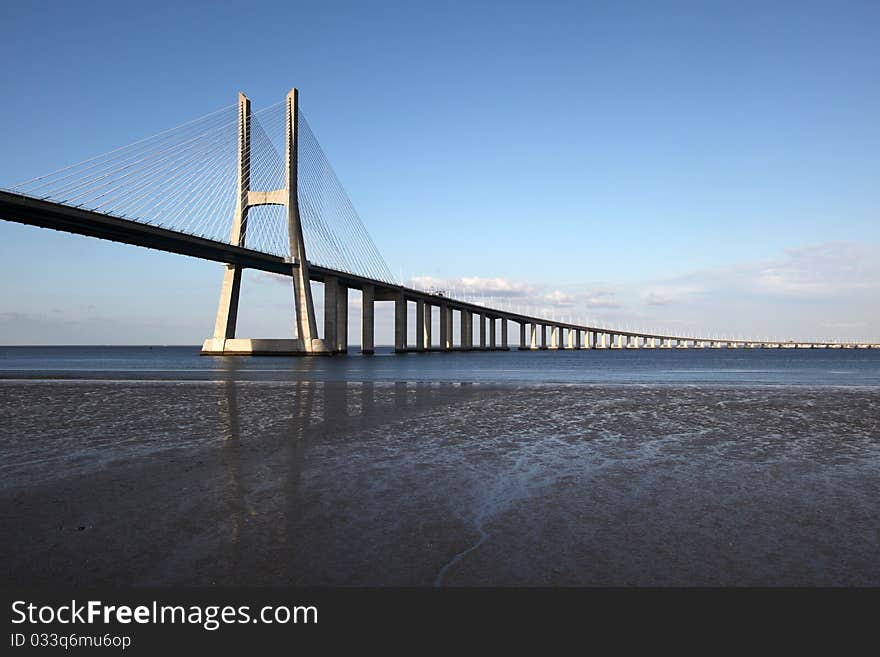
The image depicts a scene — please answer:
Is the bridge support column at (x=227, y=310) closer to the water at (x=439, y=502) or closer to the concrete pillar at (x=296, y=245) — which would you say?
the concrete pillar at (x=296, y=245)

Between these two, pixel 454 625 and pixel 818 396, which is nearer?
pixel 454 625

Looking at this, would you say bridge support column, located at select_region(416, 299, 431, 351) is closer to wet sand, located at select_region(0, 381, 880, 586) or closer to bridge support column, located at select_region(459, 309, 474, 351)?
bridge support column, located at select_region(459, 309, 474, 351)

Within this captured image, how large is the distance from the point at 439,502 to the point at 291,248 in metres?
62.8

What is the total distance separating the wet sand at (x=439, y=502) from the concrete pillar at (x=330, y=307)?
207 ft

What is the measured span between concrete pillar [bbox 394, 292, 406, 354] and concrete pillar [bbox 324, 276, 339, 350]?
19653 mm

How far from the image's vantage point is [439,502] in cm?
602

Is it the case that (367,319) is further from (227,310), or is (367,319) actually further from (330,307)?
(227,310)

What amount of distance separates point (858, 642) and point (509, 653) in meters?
1.89

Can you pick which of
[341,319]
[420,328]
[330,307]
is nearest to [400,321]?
[420,328]

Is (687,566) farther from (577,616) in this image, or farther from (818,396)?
(818,396)

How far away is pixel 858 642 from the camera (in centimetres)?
318

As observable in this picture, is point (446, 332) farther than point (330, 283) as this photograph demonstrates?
Yes

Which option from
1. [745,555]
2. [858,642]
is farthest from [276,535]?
[858,642]

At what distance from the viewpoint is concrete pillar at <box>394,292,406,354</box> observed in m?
95.4
